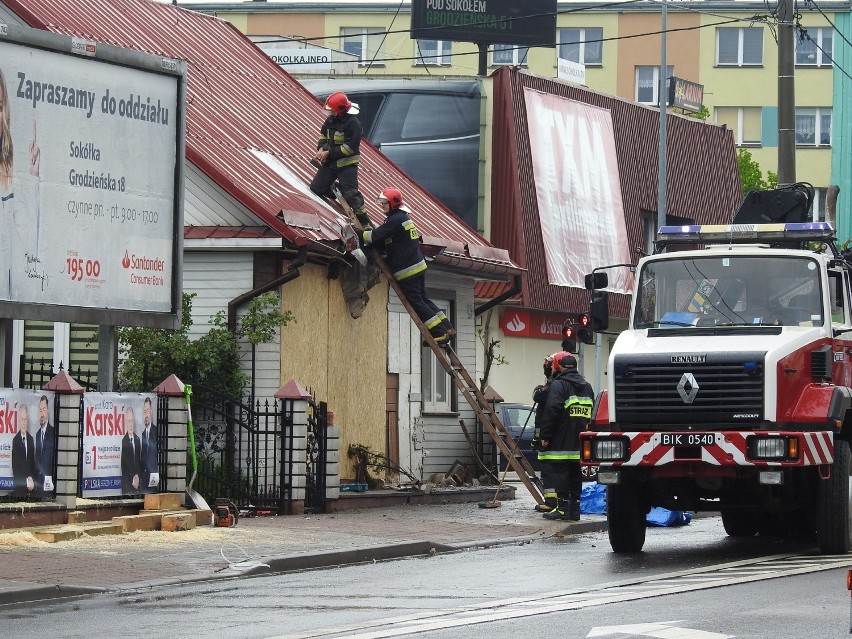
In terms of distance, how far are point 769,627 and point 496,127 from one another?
29.9m

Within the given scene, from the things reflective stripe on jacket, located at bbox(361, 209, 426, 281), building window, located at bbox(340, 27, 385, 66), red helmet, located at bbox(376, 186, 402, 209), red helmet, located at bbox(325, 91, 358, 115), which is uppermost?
building window, located at bbox(340, 27, 385, 66)

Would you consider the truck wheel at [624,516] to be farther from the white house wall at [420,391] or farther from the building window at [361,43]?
the building window at [361,43]

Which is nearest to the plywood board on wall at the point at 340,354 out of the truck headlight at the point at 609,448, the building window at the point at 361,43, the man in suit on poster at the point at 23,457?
the man in suit on poster at the point at 23,457

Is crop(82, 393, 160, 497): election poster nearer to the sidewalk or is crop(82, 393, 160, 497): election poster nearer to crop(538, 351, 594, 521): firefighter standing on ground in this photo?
the sidewalk

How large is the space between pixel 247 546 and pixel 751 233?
19.6ft

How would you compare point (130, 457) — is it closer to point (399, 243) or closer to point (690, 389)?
point (399, 243)

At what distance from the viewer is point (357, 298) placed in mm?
22969

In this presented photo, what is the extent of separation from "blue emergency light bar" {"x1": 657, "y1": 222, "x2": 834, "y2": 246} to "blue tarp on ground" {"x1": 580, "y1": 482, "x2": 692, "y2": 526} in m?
3.97

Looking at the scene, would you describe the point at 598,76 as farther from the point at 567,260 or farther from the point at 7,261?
the point at 7,261

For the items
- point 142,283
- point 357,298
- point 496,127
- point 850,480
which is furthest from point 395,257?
point 496,127

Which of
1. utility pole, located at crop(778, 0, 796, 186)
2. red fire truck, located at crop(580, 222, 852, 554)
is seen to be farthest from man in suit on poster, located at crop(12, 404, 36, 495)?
utility pole, located at crop(778, 0, 796, 186)

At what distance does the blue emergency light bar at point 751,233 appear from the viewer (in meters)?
16.8

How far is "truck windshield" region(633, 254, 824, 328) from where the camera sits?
16062 millimetres

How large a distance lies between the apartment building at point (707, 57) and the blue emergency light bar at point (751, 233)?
48.4 meters
